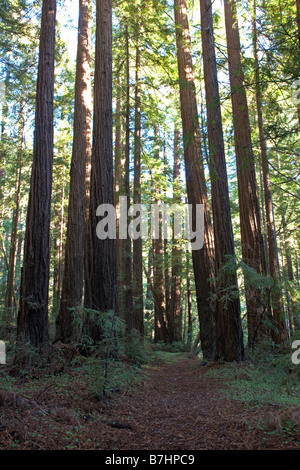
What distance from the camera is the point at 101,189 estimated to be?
796 centimetres

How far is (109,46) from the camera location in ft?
28.5

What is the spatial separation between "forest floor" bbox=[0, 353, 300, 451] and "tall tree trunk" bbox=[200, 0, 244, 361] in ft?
7.98

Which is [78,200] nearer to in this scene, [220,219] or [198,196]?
[198,196]

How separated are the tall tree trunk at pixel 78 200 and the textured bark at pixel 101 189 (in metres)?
1.60

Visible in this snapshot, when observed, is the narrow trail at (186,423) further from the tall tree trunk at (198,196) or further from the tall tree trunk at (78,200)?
the tall tree trunk at (78,200)

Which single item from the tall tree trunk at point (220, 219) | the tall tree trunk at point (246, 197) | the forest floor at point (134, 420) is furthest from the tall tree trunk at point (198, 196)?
the forest floor at point (134, 420)

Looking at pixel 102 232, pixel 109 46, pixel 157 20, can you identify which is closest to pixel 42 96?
pixel 109 46

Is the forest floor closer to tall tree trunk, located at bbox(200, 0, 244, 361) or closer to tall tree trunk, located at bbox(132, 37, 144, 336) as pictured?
tall tree trunk, located at bbox(200, 0, 244, 361)

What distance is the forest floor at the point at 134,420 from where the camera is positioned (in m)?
3.33

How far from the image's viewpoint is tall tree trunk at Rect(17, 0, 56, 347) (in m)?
6.88

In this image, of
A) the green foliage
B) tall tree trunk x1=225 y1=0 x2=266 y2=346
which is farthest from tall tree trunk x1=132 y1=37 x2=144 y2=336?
the green foliage

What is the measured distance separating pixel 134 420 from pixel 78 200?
7364 millimetres

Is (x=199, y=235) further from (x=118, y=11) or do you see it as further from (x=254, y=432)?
(x=118, y=11)

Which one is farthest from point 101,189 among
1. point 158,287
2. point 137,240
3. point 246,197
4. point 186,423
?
point 158,287
